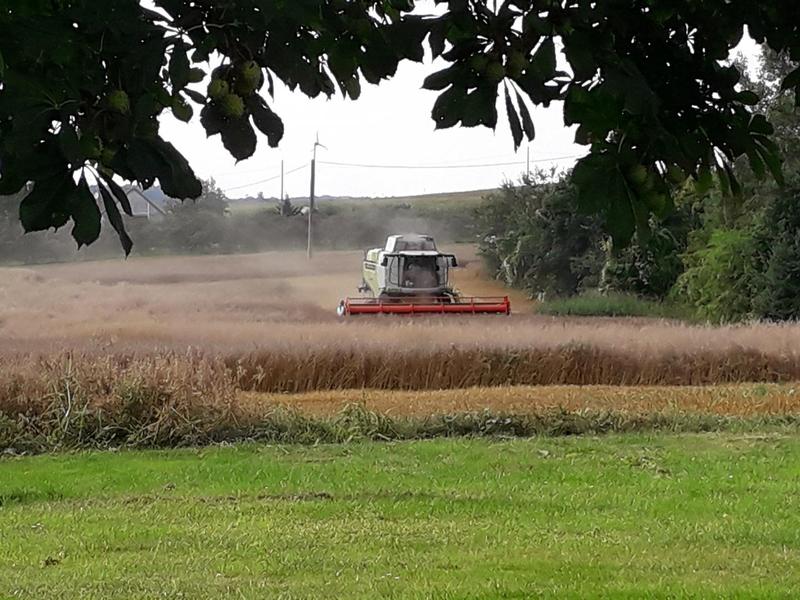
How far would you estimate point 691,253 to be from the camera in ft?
91.7

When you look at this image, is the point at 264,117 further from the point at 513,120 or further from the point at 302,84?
the point at 513,120

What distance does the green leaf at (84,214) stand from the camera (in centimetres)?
195

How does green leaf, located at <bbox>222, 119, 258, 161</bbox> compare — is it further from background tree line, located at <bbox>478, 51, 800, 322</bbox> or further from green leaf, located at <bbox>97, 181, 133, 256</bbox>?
background tree line, located at <bbox>478, 51, 800, 322</bbox>

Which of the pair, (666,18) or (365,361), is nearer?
(666,18)

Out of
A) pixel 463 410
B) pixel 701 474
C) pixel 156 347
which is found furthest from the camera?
pixel 156 347

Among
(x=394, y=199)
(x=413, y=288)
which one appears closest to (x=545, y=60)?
(x=413, y=288)

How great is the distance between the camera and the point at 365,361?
15.1 meters

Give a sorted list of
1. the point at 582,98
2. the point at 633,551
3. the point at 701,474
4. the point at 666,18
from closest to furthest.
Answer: the point at 582,98, the point at 666,18, the point at 633,551, the point at 701,474

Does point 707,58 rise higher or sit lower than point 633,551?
higher

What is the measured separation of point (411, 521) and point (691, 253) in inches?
866

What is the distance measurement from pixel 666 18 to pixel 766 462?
24.4ft

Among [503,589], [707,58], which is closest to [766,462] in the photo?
[503,589]

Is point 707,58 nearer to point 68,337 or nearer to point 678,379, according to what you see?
point 678,379

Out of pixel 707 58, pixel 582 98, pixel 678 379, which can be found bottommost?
pixel 678 379
